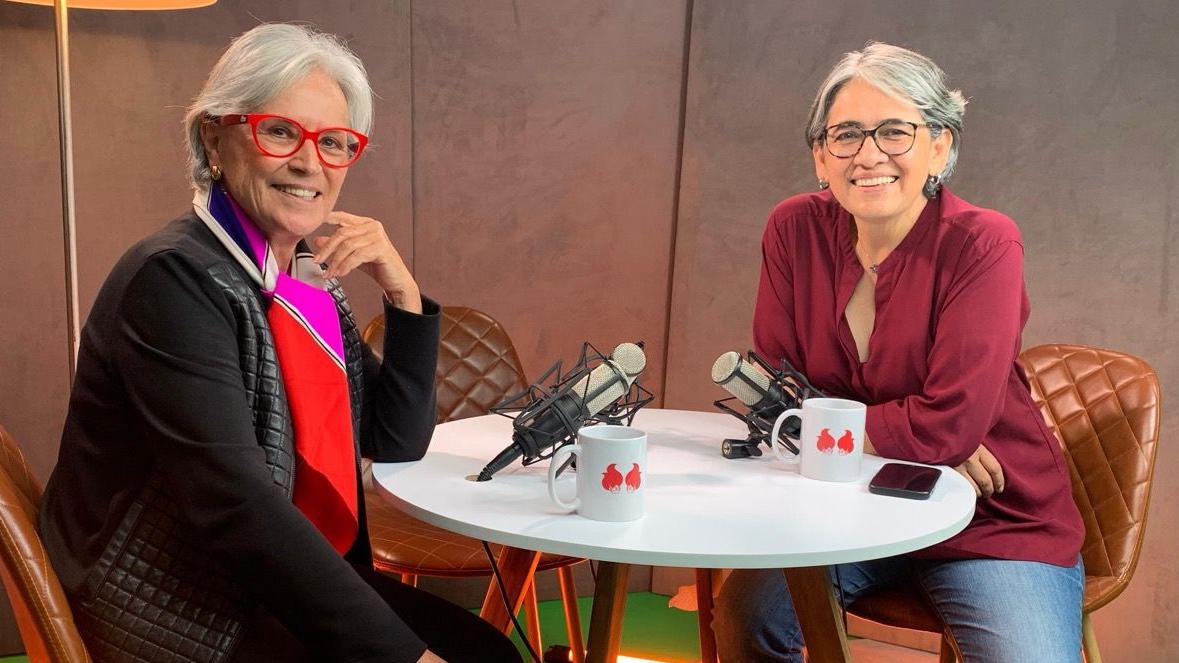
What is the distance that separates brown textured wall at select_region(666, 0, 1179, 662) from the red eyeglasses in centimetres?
195

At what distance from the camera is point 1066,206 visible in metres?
2.90

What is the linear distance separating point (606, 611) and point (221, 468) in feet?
2.03

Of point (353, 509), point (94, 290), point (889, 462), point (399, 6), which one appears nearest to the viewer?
point (353, 509)

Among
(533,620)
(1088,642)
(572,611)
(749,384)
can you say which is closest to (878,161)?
(749,384)

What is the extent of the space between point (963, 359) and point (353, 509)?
3.59ft

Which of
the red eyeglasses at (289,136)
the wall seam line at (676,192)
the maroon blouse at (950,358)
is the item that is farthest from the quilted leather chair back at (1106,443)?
the red eyeglasses at (289,136)

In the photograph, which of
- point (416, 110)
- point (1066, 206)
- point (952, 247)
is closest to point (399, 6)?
point (416, 110)

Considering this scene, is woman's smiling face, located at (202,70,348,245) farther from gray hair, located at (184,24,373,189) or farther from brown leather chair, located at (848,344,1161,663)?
brown leather chair, located at (848,344,1161,663)

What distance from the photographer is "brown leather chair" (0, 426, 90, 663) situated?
A: 1.21m

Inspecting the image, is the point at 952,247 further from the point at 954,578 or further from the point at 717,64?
the point at 717,64

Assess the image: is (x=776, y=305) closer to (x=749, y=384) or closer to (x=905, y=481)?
(x=749, y=384)

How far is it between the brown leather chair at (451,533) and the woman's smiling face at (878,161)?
1.04m

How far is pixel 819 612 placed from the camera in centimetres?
160

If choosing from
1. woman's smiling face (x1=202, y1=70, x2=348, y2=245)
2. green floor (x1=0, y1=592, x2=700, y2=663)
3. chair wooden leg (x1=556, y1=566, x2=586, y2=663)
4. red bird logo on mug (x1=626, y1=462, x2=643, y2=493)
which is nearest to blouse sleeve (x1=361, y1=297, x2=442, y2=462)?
woman's smiling face (x1=202, y1=70, x2=348, y2=245)
